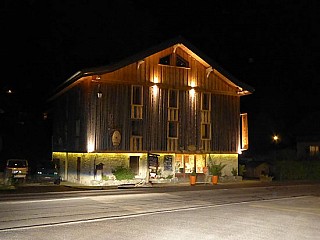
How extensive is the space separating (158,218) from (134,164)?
19.0 metres

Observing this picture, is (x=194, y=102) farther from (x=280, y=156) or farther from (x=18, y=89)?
(x=18, y=89)

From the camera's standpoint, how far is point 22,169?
109ft

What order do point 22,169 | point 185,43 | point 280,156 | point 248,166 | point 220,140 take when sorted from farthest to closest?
point 280,156, point 248,166, point 220,140, point 185,43, point 22,169

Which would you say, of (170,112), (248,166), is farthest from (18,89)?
(248,166)

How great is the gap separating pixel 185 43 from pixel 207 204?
1863 cm

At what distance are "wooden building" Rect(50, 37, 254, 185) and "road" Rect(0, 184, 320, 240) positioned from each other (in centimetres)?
1136

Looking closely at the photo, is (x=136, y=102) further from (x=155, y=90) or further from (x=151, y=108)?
(x=155, y=90)

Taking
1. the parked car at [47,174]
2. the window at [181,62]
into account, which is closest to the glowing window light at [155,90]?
the window at [181,62]

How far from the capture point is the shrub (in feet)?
106

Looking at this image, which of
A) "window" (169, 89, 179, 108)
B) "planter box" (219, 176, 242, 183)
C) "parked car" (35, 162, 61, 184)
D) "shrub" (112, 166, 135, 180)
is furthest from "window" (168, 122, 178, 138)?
"parked car" (35, 162, 61, 184)

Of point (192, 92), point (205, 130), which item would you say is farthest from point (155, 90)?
point (205, 130)

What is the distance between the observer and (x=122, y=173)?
32312mm

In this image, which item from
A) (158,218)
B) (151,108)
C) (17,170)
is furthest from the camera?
(151,108)

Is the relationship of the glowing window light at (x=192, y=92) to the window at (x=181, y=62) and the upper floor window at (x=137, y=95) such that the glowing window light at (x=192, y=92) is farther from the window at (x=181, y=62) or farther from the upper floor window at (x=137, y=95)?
the upper floor window at (x=137, y=95)
